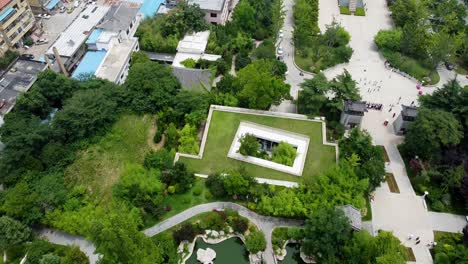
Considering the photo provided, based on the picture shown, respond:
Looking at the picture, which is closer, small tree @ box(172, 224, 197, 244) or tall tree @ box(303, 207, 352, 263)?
tall tree @ box(303, 207, 352, 263)

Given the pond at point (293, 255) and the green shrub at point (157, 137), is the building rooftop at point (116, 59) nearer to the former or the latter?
the green shrub at point (157, 137)

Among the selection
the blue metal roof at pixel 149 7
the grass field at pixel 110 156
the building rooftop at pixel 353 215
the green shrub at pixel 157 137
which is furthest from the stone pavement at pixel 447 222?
the blue metal roof at pixel 149 7

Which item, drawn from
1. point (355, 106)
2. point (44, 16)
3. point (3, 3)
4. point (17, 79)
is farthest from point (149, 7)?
point (355, 106)

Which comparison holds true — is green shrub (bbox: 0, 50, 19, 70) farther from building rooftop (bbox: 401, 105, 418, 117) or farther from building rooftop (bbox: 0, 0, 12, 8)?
building rooftop (bbox: 401, 105, 418, 117)

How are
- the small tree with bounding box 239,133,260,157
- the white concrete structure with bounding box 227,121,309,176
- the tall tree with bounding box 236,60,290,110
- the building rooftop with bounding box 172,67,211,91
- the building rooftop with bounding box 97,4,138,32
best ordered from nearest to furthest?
the small tree with bounding box 239,133,260,157, the white concrete structure with bounding box 227,121,309,176, the tall tree with bounding box 236,60,290,110, the building rooftop with bounding box 172,67,211,91, the building rooftop with bounding box 97,4,138,32

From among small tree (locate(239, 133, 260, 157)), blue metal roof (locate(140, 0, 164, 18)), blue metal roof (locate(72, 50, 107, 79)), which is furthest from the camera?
blue metal roof (locate(140, 0, 164, 18))

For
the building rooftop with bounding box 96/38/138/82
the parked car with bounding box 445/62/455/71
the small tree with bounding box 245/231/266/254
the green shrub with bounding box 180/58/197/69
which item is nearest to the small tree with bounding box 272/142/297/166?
the small tree with bounding box 245/231/266/254
